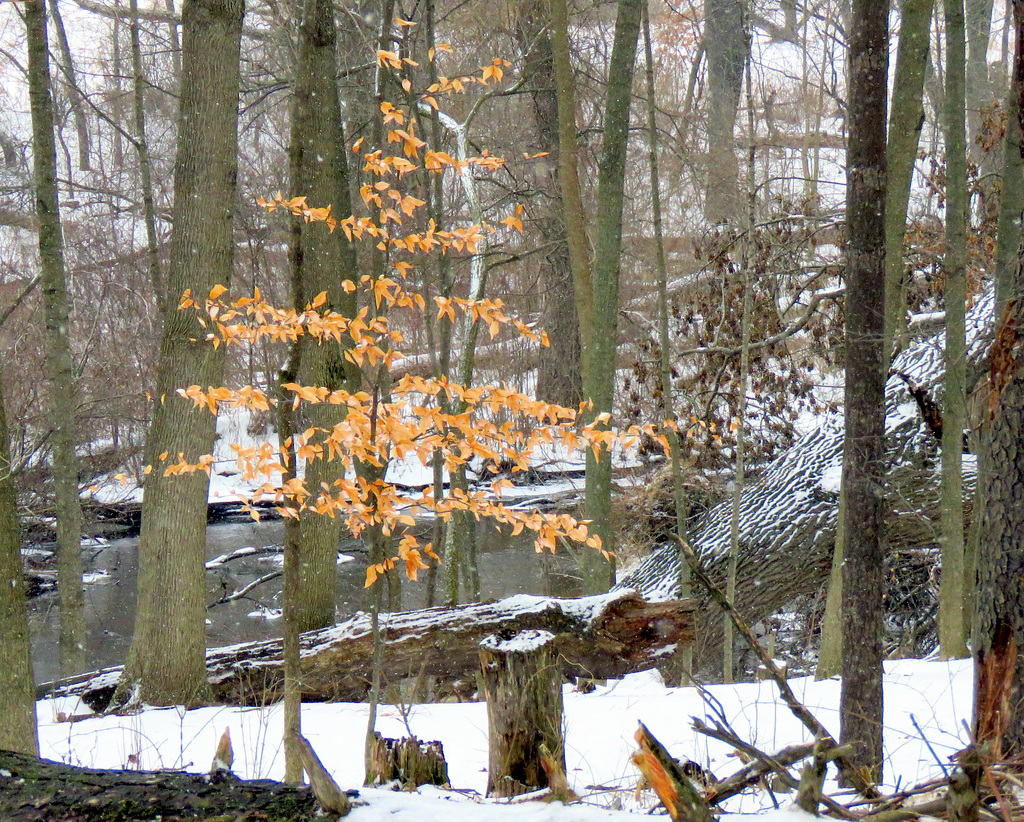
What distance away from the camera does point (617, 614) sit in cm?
557

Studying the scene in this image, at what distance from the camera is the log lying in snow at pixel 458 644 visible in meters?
5.57

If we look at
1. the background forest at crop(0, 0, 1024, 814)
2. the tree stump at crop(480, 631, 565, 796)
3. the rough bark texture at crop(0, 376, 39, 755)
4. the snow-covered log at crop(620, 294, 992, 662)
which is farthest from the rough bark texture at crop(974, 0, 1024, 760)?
the snow-covered log at crop(620, 294, 992, 662)

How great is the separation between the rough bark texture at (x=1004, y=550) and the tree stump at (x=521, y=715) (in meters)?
1.31

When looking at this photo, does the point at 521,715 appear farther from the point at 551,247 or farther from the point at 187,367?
the point at 551,247

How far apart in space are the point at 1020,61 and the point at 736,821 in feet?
7.90

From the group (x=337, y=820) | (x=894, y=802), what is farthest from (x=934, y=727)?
(x=337, y=820)

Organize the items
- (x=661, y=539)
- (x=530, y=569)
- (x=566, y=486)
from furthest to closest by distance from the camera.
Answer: (x=566, y=486) → (x=530, y=569) → (x=661, y=539)

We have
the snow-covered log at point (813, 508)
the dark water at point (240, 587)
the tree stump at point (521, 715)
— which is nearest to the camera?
the tree stump at point (521, 715)

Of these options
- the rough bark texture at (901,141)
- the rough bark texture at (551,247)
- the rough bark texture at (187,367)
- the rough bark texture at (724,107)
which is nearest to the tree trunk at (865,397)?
the rough bark texture at (901,141)

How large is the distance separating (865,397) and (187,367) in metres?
4.09

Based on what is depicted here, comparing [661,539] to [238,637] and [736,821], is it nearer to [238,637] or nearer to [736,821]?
[238,637]

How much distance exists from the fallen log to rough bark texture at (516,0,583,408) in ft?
27.5

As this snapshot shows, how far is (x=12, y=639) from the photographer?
11.6 feet

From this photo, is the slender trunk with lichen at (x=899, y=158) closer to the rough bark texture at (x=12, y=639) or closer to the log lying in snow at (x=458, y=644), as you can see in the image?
the log lying in snow at (x=458, y=644)
